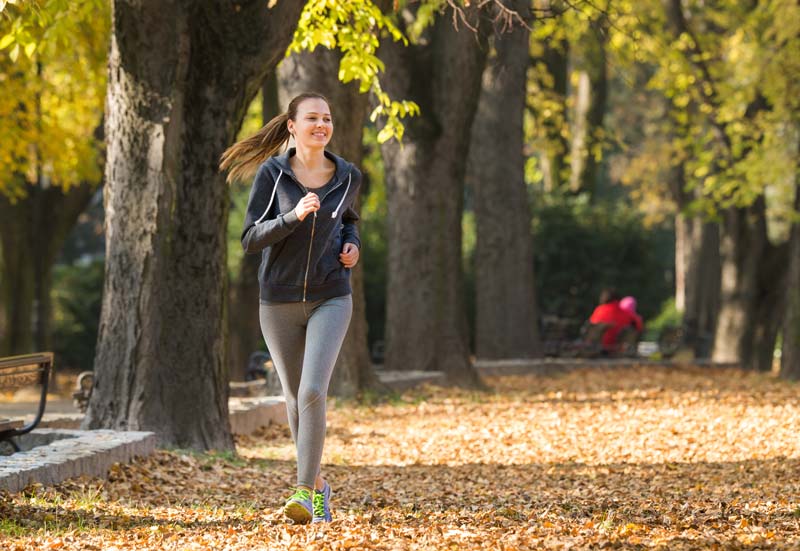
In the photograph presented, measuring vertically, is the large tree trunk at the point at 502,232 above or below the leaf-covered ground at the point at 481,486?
above

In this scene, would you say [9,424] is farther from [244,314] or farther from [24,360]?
[244,314]

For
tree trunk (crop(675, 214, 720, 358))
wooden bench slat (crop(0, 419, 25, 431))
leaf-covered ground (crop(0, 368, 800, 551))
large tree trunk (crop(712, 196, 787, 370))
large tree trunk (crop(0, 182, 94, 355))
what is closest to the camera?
leaf-covered ground (crop(0, 368, 800, 551))

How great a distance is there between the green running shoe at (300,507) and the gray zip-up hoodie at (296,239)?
0.94m

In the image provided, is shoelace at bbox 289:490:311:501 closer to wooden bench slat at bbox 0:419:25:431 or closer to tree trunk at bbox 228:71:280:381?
wooden bench slat at bbox 0:419:25:431

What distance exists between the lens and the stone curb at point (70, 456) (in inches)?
293

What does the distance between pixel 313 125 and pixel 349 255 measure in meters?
0.65

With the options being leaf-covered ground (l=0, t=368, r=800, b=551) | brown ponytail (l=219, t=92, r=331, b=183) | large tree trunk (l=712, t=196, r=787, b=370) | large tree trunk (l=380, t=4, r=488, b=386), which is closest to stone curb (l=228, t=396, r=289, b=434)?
leaf-covered ground (l=0, t=368, r=800, b=551)

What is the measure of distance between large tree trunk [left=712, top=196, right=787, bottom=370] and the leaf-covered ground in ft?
27.2

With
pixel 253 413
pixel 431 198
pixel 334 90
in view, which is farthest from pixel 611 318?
pixel 253 413

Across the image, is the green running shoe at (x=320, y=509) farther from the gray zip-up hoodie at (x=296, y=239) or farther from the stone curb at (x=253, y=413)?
the stone curb at (x=253, y=413)

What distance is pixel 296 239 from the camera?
6.42m

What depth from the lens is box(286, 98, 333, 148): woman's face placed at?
648cm

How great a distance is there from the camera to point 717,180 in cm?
2230

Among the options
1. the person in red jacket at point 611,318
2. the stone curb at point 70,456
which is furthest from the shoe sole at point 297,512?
the person in red jacket at point 611,318
